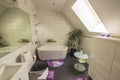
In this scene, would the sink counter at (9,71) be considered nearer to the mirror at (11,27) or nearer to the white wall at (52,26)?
the mirror at (11,27)

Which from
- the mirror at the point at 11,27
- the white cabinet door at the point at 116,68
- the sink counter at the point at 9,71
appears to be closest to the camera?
the sink counter at the point at 9,71

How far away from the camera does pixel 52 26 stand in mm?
4066

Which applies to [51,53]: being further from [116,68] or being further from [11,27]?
[116,68]

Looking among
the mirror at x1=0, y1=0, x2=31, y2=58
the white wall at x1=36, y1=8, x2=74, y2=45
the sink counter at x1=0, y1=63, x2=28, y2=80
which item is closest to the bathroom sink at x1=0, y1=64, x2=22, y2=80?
the sink counter at x1=0, y1=63, x2=28, y2=80

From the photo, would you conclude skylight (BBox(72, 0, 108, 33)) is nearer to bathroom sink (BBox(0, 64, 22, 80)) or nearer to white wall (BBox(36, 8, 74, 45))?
white wall (BBox(36, 8, 74, 45))

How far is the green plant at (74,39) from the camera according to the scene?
3876mm

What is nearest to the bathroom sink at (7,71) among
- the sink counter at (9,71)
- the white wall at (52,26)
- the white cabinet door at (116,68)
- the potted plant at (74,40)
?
the sink counter at (9,71)

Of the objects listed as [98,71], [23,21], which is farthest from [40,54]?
[98,71]

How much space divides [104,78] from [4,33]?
2355 millimetres

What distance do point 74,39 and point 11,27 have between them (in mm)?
2818

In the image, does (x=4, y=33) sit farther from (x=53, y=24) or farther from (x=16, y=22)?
(x=53, y=24)

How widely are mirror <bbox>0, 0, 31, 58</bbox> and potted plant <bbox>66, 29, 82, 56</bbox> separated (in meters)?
2.29

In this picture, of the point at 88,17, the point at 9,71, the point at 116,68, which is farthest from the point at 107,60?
the point at 88,17

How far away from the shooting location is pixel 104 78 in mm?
1616
